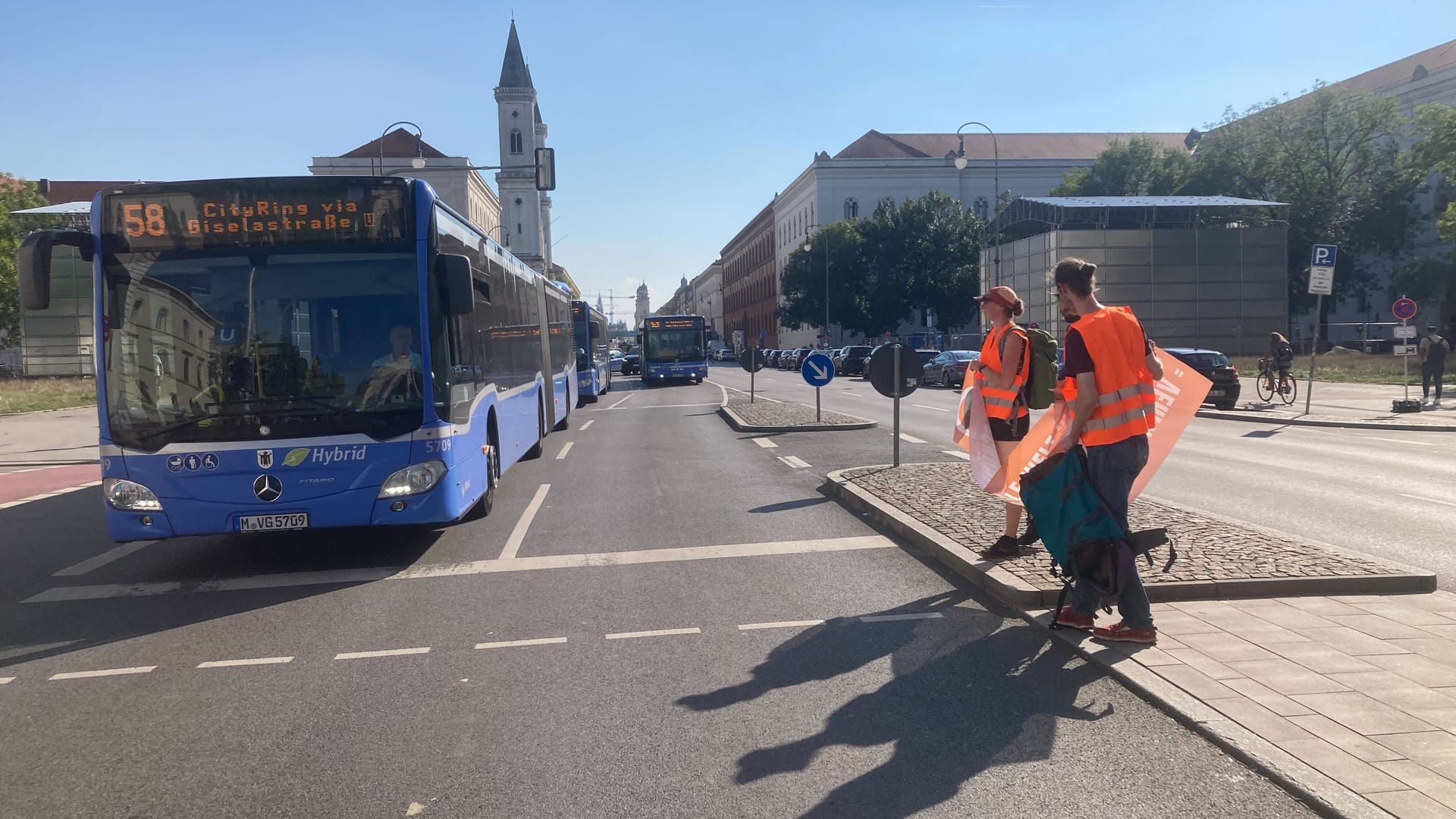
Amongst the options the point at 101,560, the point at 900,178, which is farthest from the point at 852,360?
the point at 101,560

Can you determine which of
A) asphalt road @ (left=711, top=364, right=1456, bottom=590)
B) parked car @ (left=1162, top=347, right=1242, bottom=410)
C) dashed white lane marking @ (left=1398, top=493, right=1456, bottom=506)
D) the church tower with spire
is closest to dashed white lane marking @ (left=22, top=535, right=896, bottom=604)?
asphalt road @ (left=711, top=364, right=1456, bottom=590)

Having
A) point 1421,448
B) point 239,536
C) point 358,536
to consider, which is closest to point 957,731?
point 358,536

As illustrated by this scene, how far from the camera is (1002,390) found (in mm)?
6867

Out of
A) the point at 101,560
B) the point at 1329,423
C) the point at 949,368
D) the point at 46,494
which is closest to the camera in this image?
the point at 101,560

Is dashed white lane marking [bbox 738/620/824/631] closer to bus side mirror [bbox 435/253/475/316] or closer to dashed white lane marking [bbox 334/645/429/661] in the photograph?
dashed white lane marking [bbox 334/645/429/661]

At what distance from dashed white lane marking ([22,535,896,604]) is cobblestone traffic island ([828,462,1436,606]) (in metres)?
0.63

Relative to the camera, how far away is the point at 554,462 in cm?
1527

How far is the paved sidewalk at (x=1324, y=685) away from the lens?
3.67 meters

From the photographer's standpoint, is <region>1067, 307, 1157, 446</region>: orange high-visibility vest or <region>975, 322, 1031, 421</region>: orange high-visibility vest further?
<region>975, 322, 1031, 421</region>: orange high-visibility vest

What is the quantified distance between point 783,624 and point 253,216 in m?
4.90

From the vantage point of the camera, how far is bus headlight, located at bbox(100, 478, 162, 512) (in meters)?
7.52

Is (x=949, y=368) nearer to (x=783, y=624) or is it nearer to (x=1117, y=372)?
(x=783, y=624)

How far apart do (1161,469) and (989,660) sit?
27.9 feet

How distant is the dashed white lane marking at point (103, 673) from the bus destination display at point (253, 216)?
10.9ft
